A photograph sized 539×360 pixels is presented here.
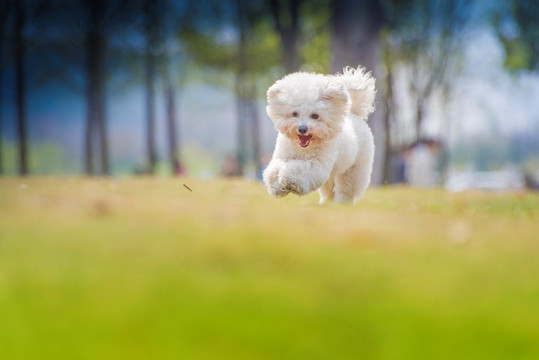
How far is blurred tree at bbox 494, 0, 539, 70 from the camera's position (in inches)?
571

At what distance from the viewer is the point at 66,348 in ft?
5.08

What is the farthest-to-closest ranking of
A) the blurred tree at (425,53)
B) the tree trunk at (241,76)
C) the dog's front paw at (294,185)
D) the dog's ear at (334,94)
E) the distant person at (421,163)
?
1. the blurred tree at (425,53)
2. the tree trunk at (241,76)
3. the distant person at (421,163)
4. the dog's ear at (334,94)
5. the dog's front paw at (294,185)

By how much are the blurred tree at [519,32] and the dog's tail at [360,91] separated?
11539 mm

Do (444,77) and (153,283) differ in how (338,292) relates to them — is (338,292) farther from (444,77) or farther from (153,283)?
(444,77)

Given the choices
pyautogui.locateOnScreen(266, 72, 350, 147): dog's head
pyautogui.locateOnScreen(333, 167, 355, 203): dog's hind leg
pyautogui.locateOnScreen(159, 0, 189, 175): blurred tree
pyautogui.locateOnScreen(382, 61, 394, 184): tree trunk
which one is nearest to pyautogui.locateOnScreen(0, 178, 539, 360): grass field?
pyautogui.locateOnScreen(266, 72, 350, 147): dog's head

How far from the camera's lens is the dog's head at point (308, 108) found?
3779 millimetres

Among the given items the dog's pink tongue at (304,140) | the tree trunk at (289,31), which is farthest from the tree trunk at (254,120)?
the dog's pink tongue at (304,140)

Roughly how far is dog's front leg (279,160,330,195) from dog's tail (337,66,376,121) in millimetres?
1004

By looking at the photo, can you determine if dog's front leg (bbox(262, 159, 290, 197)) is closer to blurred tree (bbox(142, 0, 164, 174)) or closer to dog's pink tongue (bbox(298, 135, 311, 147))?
dog's pink tongue (bbox(298, 135, 311, 147))

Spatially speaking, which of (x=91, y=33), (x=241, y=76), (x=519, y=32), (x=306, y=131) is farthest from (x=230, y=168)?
(x=306, y=131)

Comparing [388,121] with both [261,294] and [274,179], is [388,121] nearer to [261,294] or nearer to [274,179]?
[274,179]

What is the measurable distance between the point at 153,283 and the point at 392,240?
0.91 m

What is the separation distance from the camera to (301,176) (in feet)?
12.4

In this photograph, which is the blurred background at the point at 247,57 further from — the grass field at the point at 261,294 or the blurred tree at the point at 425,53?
the grass field at the point at 261,294
